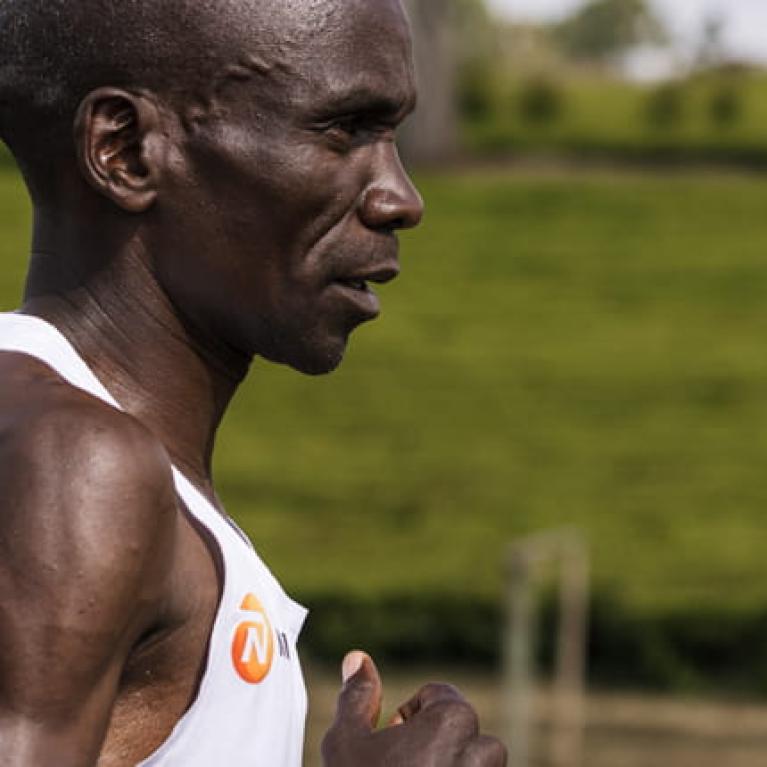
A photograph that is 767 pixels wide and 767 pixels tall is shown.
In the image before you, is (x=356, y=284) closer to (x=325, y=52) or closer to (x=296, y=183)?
(x=296, y=183)

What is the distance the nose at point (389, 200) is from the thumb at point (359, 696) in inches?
18.6

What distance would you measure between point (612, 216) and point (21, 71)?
23659 mm

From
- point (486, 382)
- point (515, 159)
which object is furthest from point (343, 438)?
point (515, 159)

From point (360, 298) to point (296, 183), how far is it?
163 mm

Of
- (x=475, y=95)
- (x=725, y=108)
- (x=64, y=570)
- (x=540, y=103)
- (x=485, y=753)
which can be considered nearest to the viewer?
(x=64, y=570)

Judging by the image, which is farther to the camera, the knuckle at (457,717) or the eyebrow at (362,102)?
the eyebrow at (362,102)

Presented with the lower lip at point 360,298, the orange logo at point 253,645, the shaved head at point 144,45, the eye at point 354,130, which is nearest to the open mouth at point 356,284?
the lower lip at point 360,298

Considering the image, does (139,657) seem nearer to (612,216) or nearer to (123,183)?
(123,183)

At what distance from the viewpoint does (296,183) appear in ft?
7.75

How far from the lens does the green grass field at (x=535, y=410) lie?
51.5ft

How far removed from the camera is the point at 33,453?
1.99 metres

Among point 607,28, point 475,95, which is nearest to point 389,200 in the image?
point 475,95

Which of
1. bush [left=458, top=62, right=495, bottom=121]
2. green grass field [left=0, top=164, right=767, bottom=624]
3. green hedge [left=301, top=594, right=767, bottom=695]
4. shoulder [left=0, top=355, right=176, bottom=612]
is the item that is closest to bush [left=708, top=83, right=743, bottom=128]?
bush [left=458, top=62, right=495, bottom=121]

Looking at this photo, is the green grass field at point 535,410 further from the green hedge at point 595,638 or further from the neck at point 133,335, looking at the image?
the neck at point 133,335
